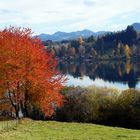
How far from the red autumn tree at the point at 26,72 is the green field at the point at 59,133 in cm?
997

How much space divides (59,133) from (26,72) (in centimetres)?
1733

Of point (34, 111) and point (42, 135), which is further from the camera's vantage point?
point (34, 111)

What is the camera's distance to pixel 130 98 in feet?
252

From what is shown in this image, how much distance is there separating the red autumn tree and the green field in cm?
997

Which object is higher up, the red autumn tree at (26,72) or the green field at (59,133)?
the red autumn tree at (26,72)

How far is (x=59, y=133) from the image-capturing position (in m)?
38.3

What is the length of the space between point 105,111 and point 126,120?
568cm

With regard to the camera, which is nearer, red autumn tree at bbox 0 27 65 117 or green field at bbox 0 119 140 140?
green field at bbox 0 119 140 140

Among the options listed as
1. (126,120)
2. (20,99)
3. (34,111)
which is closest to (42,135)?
(20,99)

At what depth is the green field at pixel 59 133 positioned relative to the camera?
115ft

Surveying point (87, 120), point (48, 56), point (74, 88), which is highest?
point (48, 56)

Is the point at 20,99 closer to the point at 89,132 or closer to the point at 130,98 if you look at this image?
the point at 89,132

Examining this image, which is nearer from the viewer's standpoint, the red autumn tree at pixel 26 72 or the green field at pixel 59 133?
the green field at pixel 59 133

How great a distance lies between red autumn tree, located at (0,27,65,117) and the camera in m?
53.1
